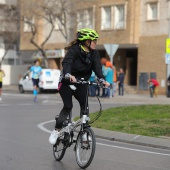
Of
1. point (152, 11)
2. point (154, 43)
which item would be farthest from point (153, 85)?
point (152, 11)

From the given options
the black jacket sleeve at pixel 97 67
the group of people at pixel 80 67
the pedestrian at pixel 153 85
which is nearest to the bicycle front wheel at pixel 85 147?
the group of people at pixel 80 67

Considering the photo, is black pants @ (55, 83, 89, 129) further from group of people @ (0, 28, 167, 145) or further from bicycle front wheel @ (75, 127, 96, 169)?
bicycle front wheel @ (75, 127, 96, 169)

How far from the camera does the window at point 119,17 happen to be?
126 ft

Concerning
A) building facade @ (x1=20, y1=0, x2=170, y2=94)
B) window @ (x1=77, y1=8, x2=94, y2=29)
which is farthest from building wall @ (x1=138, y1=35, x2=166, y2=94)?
window @ (x1=77, y1=8, x2=94, y2=29)

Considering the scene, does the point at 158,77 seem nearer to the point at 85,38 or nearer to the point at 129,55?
the point at 129,55

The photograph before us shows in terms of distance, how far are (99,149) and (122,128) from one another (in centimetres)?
272

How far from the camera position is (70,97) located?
894cm

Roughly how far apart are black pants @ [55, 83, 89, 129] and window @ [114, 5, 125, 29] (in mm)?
29712

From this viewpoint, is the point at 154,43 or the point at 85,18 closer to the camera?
the point at 154,43

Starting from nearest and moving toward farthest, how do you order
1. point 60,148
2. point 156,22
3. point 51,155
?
point 60,148, point 51,155, point 156,22

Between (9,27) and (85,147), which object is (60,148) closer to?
(85,147)

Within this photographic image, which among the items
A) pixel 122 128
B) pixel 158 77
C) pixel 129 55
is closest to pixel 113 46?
pixel 158 77

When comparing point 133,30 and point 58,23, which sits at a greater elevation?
point 58,23

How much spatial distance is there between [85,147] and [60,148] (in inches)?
34.0
